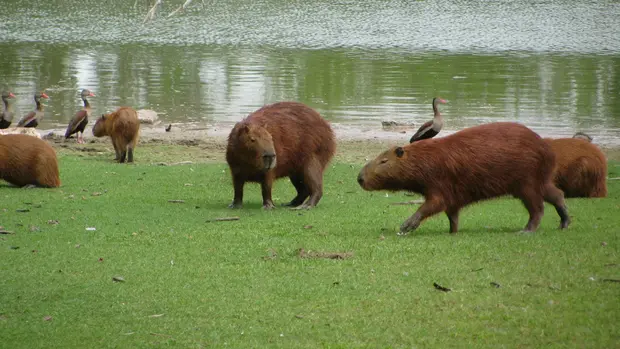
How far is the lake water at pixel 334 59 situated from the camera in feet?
71.1

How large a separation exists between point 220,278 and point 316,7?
4188cm

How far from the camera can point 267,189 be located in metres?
10.9

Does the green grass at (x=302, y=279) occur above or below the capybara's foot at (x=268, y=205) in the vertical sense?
above

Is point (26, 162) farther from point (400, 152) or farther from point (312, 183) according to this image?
point (400, 152)

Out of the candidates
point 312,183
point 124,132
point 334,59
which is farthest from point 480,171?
point 334,59

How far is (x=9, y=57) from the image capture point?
32438 millimetres

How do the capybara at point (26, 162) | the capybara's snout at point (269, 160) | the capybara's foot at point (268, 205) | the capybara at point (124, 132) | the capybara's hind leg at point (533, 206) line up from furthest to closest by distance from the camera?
the capybara at point (124, 132) → the capybara at point (26, 162) → the capybara's foot at point (268, 205) → the capybara's snout at point (269, 160) → the capybara's hind leg at point (533, 206)

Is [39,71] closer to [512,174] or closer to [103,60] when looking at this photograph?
[103,60]

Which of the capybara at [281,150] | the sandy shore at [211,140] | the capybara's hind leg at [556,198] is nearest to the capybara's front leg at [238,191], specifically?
the capybara at [281,150]

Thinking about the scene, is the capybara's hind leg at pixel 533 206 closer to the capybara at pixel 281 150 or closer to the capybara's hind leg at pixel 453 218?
the capybara's hind leg at pixel 453 218

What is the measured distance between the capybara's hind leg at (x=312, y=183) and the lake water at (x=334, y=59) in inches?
330

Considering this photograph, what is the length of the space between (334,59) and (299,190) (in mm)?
20717

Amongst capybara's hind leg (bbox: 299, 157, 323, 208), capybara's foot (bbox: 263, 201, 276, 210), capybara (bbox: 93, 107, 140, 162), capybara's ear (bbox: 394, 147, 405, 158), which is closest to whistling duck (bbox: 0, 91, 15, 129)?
capybara (bbox: 93, 107, 140, 162)

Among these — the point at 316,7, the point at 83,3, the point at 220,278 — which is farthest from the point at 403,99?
the point at 83,3
